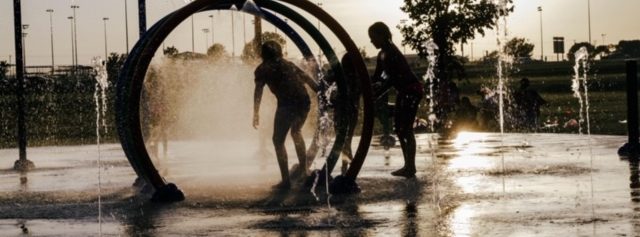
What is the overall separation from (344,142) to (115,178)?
10.6 feet

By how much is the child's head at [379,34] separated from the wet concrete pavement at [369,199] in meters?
1.60

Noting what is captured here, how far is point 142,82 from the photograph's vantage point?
40.6 ft

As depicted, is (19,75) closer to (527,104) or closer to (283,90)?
(283,90)

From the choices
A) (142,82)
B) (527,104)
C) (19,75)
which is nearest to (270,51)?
(142,82)

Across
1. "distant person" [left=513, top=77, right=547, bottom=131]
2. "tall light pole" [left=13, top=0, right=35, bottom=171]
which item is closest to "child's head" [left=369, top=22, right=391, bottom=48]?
"tall light pole" [left=13, top=0, right=35, bottom=171]

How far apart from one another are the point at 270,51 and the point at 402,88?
182cm

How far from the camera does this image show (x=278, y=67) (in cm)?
1342

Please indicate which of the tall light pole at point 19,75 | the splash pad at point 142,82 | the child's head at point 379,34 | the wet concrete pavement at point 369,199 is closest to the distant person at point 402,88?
the child's head at point 379,34

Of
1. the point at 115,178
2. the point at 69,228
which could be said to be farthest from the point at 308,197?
the point at 115,178

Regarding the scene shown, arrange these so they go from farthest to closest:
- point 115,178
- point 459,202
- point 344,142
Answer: point 115,178 < point 344,142 < point 459,202

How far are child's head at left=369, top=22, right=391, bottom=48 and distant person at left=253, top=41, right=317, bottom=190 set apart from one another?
106 cm

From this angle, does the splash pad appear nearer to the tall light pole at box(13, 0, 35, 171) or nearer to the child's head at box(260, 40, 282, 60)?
the child's head at box(260, 40, 282, 60)

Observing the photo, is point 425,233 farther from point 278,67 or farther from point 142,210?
point 278,67

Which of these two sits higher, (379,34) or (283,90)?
(379,34)
